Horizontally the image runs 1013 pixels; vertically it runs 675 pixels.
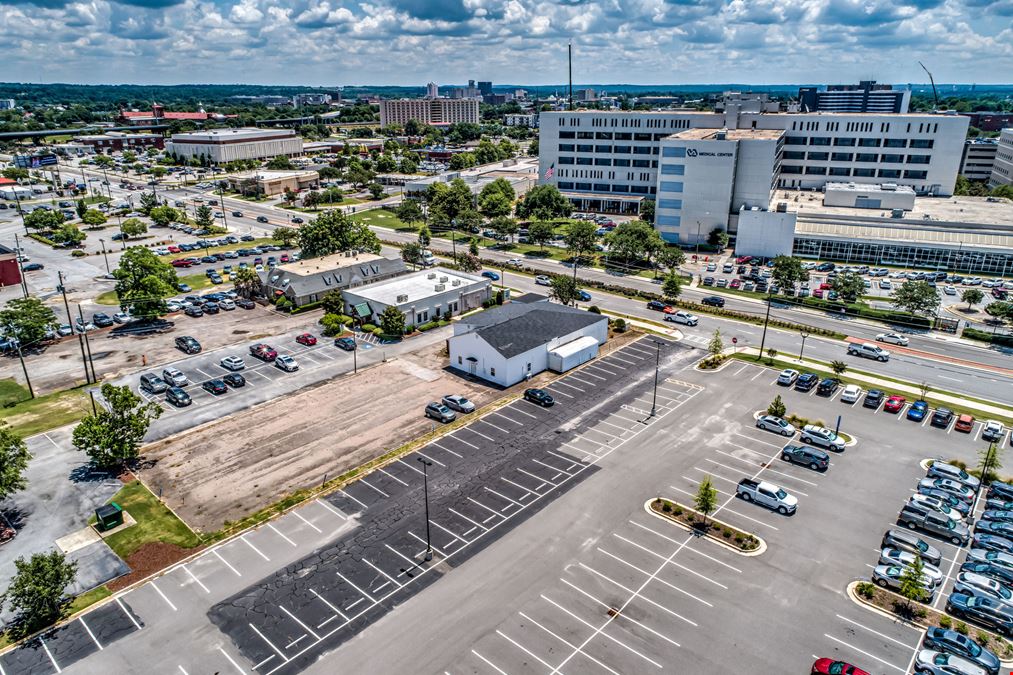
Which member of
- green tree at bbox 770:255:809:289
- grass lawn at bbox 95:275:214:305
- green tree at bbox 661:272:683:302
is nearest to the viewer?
green tree at bbox 661:272:683:302

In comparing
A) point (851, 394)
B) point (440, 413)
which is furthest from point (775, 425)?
point (440, 413)

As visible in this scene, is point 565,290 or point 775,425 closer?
point 775,425

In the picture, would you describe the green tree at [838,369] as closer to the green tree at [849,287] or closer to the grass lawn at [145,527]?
the green tree at [849,287]

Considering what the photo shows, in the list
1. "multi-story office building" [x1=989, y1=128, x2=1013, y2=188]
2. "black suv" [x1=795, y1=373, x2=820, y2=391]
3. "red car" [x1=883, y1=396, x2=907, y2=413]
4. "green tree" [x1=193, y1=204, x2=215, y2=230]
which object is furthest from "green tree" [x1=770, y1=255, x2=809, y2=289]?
"green tree" [x1=193, y1=204, x2=215, y2=230]

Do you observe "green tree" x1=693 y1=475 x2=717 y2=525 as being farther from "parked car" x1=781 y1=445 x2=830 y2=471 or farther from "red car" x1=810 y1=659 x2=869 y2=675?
"parked car" x1=781 y1=445 x2=830 y2=471

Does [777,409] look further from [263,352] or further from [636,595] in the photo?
[263,352]

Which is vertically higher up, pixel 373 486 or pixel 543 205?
pixel 543 205

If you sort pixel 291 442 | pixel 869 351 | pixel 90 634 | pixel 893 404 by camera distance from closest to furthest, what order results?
pixel 90 634
pixel 291 442
pixel 893 404
pixel 869 351
